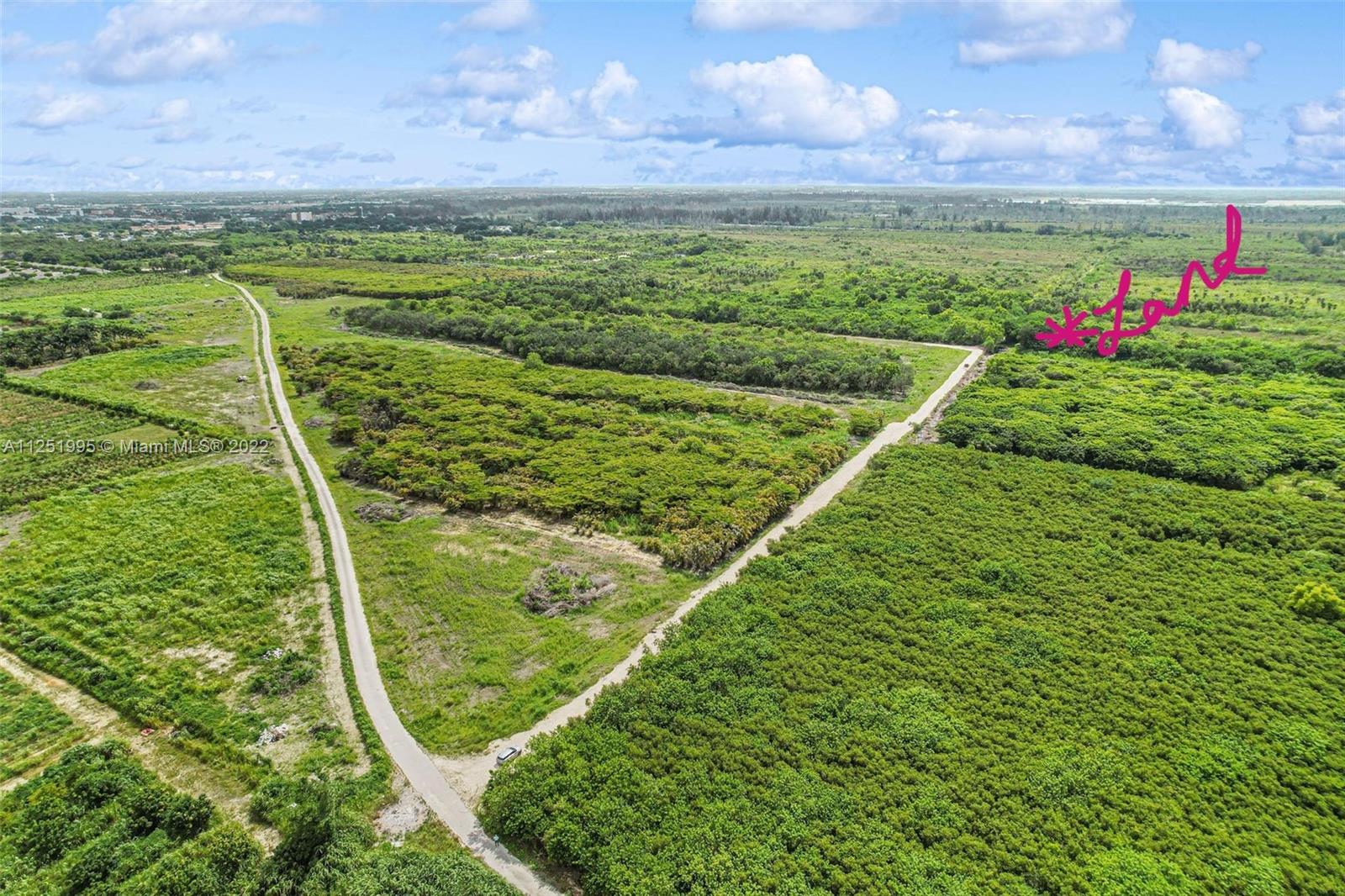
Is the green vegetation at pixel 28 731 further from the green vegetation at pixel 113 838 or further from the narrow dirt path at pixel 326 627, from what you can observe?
the narrow dirt path at pixel 326 627

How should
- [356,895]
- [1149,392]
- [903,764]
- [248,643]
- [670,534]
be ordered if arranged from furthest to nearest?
[1149,392] < [670,534] < [248,643] < [903,764] < [356,895]

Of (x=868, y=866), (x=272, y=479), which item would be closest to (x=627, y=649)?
(x=868, y=866)

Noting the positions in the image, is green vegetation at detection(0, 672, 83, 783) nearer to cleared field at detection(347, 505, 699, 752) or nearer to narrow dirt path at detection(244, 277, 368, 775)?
narrow dirt path at detection(244, 277, 368, 775)

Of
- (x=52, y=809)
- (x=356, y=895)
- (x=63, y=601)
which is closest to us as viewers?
(x=356, y=895)

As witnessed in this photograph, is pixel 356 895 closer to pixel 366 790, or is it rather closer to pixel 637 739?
pixel 366 790

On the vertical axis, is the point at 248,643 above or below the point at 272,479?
below
